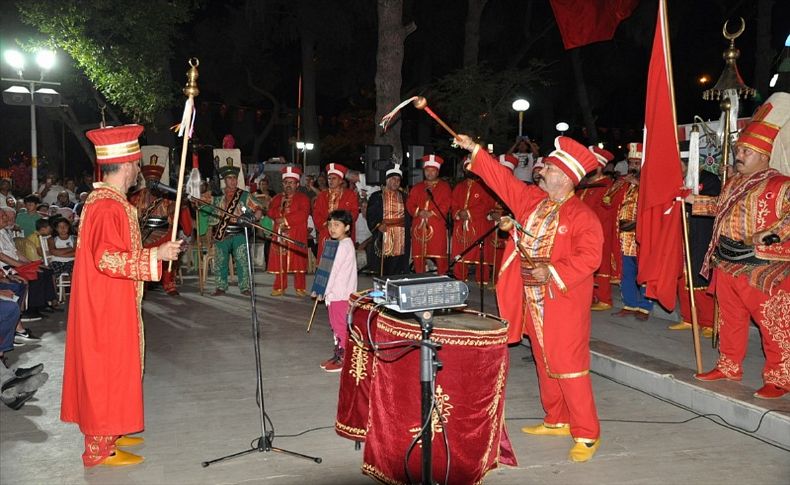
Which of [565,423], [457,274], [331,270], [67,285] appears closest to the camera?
[565,423]

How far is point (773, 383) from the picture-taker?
6250 millimetres

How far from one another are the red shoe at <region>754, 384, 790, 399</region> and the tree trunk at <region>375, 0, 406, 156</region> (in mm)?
10686

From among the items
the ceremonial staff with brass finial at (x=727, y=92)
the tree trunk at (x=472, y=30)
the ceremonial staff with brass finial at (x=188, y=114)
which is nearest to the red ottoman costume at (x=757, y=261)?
the ceremonial staff with brass finial at (x=727, y=92)

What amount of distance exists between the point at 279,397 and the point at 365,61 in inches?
986

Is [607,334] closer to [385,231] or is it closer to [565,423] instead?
[565,423]

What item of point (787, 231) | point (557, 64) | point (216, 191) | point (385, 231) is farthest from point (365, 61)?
point (787, 231)

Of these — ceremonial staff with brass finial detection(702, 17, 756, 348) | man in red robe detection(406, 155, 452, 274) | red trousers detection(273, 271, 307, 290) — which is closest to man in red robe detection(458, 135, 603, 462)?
ceremonial staff with brass finial detection(702, 17, 756, 348)

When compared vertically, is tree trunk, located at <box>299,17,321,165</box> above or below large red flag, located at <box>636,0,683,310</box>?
above

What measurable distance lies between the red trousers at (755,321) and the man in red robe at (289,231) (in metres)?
7.76

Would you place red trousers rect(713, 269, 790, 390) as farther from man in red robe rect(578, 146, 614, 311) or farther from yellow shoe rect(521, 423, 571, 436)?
man in red robe rect(578, 146, 614, 311)

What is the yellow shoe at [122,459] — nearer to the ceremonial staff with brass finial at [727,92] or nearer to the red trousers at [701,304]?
the ceremonial staff with brass finial at [727,92]

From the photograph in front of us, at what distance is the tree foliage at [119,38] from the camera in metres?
16.9

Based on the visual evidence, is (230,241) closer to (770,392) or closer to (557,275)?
(557,275)

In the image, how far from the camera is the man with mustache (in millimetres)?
6125
